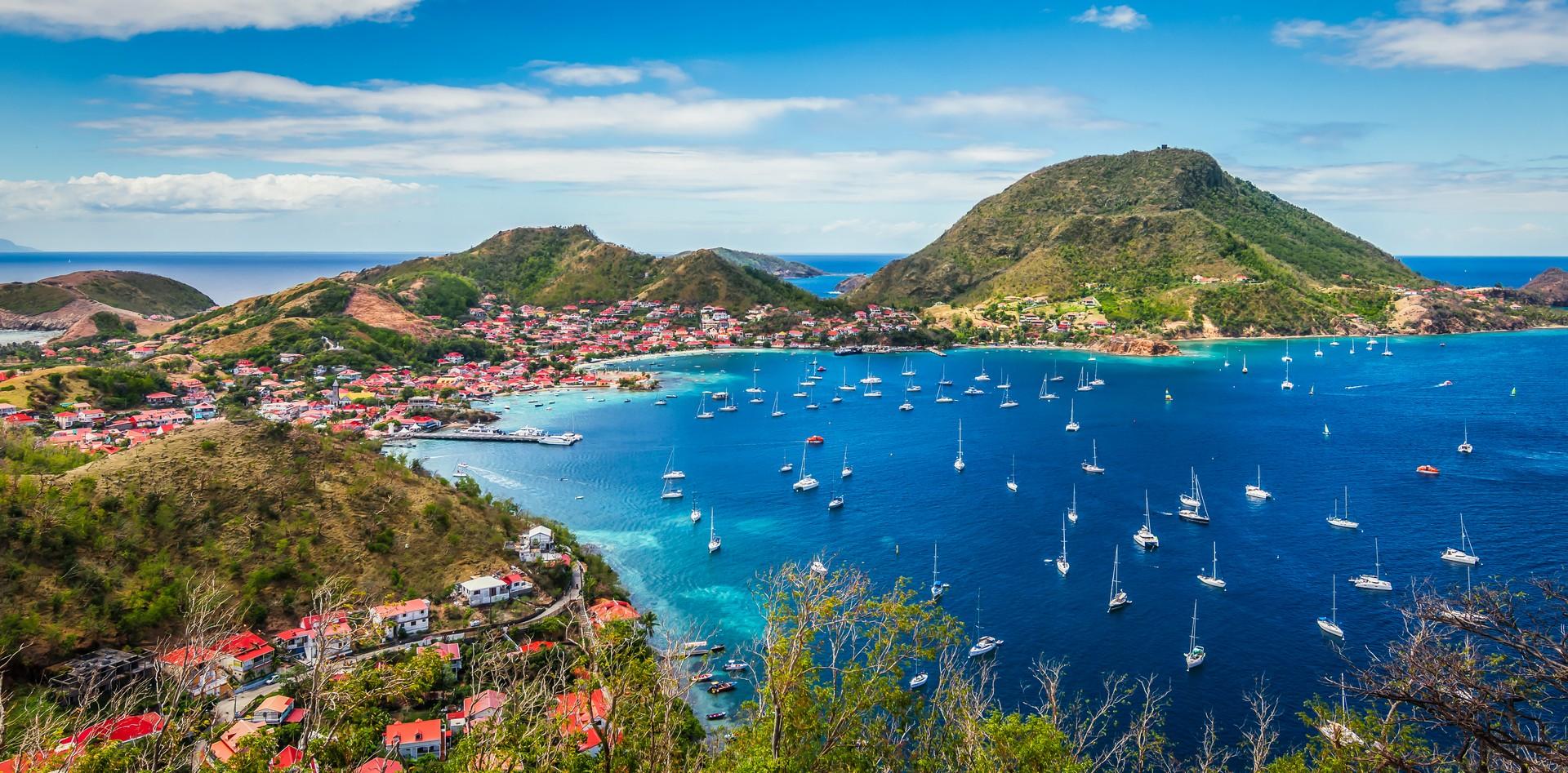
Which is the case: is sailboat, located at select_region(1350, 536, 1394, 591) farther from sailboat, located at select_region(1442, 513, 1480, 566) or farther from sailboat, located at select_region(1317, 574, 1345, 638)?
sailboat, located at select_region(1442, 513, 1480, 566)

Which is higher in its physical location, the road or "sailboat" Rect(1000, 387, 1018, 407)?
"sailboat" Rect(1000, 387, 1018, 407)

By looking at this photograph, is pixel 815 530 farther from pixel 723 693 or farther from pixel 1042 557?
pixel 723 693

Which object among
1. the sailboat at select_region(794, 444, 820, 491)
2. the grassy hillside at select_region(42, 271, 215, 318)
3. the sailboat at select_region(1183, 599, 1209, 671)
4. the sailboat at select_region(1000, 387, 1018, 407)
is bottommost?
the sailboat at select_region(1183, 599, 1209, 671)

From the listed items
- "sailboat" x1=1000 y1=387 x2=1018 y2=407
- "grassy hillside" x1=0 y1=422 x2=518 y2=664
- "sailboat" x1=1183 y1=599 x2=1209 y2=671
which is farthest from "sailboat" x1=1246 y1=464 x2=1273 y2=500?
"grassy hillside" x1=0 y1=422 x2=518 y2=664

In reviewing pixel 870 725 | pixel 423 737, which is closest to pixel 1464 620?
pixel 870 725

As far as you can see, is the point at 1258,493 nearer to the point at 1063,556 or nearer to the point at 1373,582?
the point at 1373,582

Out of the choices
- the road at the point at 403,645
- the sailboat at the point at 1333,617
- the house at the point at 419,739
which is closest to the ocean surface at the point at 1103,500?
the sailboat at the point at 1333,617
